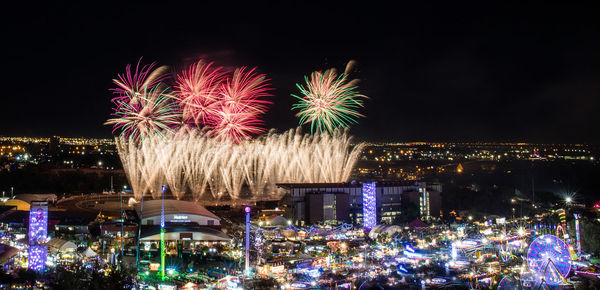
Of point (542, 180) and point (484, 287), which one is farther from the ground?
point (542, 180)

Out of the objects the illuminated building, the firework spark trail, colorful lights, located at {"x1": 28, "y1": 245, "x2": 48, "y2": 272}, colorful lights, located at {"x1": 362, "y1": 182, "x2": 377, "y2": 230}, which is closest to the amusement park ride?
colorful lights, located at {"x1": 362, "y1": 182, "x2": 377, "y2": 230}

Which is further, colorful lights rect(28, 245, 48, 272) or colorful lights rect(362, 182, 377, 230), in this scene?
colorful lights rect(362, 182, 377, 230)

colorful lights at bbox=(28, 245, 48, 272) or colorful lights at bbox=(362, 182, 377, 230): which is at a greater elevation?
colorful lights at bbox=(362, 182, 377, 230)

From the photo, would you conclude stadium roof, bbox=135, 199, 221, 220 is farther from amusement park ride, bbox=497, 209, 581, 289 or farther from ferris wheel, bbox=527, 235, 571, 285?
ferris wheel, bbox=527, 235, 571, 285

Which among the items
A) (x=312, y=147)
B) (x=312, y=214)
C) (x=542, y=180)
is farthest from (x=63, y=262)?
(x=542, y=180)

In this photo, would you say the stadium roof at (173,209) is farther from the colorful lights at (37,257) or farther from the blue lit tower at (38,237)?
the colorful lights at (37,257)

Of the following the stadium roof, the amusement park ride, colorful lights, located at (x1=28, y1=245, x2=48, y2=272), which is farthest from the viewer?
the stadium roof

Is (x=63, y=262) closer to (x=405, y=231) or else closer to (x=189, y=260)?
(x=189, y=260)
